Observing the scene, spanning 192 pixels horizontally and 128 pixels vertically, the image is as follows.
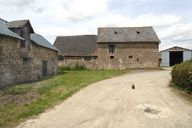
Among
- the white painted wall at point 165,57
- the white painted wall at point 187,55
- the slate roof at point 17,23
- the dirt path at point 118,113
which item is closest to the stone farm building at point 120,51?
the white painted wall at point 165,57

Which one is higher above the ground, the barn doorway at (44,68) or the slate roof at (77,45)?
the slate roof at (77,45)

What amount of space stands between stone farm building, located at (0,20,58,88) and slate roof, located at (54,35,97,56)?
1670 centimetres

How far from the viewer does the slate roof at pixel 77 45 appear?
162 ft

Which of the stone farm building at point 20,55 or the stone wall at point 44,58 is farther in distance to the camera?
the stone wall at point 44,58

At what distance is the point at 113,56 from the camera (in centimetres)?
4725

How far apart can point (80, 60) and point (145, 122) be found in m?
39.8

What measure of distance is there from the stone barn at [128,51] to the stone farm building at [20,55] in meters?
16.3

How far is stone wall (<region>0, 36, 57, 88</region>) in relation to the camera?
21.2 metres

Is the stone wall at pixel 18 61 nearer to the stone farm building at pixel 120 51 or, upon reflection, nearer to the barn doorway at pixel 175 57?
the stone farm building at pixel 120 51

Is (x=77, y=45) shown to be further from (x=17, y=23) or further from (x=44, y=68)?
(x=17, y=23)

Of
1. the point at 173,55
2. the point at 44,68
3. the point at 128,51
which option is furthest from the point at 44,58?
the point at 173,55

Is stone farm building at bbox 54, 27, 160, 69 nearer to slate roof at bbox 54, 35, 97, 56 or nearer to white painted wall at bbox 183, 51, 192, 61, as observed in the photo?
slate roof at bbox 54, 35, 97, 56

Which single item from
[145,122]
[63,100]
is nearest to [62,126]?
[145,122]

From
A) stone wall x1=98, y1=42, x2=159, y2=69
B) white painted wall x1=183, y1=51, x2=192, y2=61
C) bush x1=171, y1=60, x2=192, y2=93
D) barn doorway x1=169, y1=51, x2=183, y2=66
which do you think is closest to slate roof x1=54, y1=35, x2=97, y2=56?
stone wall x1=98, y1=42, x2=159, y2=69
